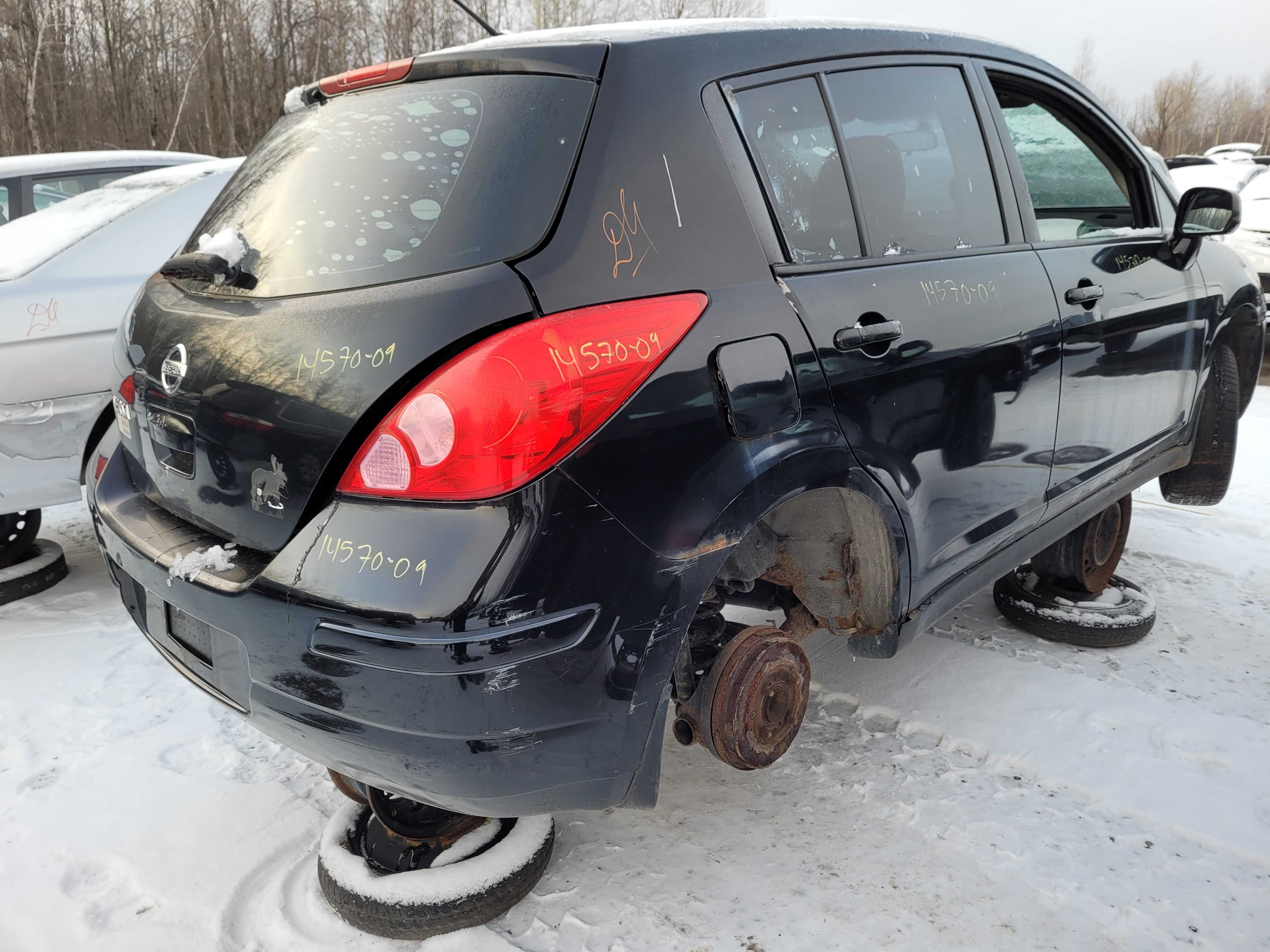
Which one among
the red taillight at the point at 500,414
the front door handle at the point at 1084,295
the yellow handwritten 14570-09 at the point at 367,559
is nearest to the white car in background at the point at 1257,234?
the front door handle at the point at 1084,295

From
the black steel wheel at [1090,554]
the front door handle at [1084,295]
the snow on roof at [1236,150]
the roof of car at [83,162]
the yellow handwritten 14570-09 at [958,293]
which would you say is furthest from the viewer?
the snow on roof at [1236,150]

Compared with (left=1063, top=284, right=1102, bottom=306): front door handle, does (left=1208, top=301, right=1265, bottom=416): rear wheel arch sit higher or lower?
lower

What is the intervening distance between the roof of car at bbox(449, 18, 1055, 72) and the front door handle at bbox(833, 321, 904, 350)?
576mm

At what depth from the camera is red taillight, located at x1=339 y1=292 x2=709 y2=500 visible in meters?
1.36

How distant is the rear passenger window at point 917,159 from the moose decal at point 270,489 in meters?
1.32

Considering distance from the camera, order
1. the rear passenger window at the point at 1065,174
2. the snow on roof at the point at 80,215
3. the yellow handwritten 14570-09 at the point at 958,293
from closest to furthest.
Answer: the yellow handwritten 14570-09 at the point at 958,293 < the rear passenger window at the point at 1065,174 < the snow on roof at the point at 80,215

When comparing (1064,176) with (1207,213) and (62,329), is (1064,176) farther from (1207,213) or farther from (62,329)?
(62,329)

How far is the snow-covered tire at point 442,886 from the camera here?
1844 millimetres

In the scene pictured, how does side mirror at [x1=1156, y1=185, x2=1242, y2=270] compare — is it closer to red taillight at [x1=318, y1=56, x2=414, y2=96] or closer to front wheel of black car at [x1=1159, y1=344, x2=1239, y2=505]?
front wheel of black car at [x1=1159, y1=344, x2=1239, y2=505]

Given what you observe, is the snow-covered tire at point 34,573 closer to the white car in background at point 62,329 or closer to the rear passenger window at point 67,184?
the white car in background at point 62,329

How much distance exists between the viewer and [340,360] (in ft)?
4.83

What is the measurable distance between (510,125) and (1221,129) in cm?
6045

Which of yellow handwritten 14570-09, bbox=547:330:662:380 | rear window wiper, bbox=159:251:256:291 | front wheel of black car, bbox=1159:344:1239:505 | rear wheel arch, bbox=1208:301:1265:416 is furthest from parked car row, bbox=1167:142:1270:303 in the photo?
rear window wiper, bbox=159:251:256:291

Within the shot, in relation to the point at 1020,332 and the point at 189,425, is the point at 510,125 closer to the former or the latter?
the point at 189,425
